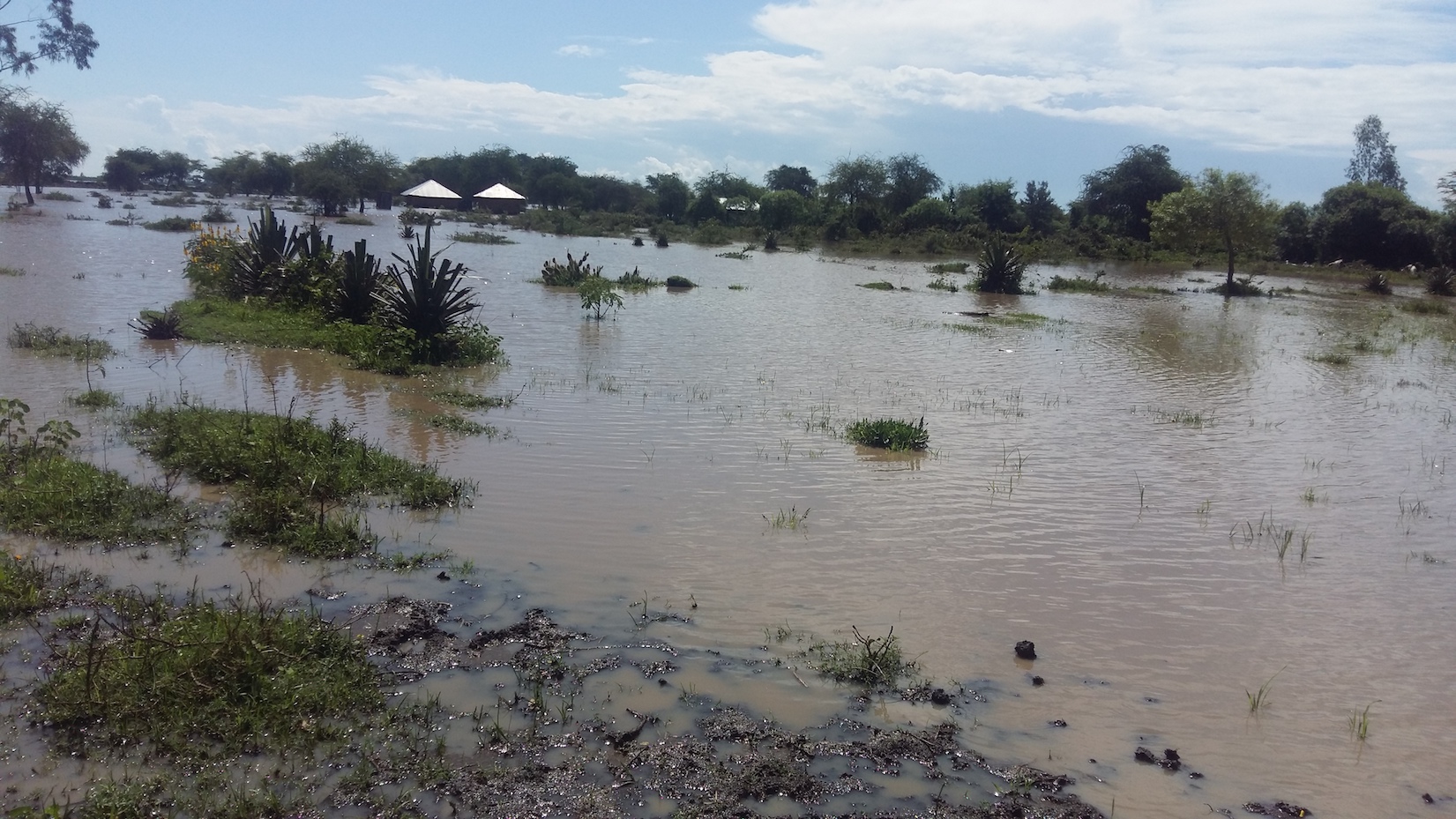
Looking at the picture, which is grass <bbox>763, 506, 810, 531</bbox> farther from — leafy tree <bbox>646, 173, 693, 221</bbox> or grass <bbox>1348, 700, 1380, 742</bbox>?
leafy tree <bbox>646, 173, 693, 221</bbox>

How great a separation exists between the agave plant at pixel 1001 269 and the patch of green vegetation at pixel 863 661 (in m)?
26.3

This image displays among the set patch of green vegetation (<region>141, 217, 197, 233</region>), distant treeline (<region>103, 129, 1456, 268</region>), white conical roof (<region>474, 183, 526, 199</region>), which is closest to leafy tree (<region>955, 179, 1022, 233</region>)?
distant treeline (<region>103, 129, 1456, 268</region>)

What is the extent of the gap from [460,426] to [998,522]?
5.25 metres

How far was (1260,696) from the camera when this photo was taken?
5008 millimetres

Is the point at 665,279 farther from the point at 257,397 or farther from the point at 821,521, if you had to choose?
the point at 821,521

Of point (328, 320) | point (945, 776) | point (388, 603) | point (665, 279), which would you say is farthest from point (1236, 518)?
point (665, 279)

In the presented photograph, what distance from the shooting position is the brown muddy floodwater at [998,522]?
15.9 ft

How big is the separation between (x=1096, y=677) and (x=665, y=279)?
24.6 meters

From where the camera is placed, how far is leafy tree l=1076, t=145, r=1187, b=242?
56781 millimetres

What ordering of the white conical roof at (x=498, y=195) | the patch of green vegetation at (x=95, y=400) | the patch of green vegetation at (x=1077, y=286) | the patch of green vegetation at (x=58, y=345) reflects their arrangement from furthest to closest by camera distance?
the white conical roof at (x=498, y=195) < the patch of green vegetation at (x=1077, y=286) < the patch of green vegetation at (x=58, y=345) < the patch of green vegetation at (x=95, y=400)

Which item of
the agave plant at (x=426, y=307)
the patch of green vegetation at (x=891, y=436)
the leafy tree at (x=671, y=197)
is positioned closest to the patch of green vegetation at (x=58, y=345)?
the agave plant at (x=426, y=307)

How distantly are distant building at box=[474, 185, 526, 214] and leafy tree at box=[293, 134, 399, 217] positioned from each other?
6.64 m

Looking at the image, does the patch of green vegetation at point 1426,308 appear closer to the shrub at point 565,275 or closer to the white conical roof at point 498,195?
the shrub at point 565,275

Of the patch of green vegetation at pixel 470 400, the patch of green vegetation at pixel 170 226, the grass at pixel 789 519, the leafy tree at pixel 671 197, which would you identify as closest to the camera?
the grass at pixel 789 519
